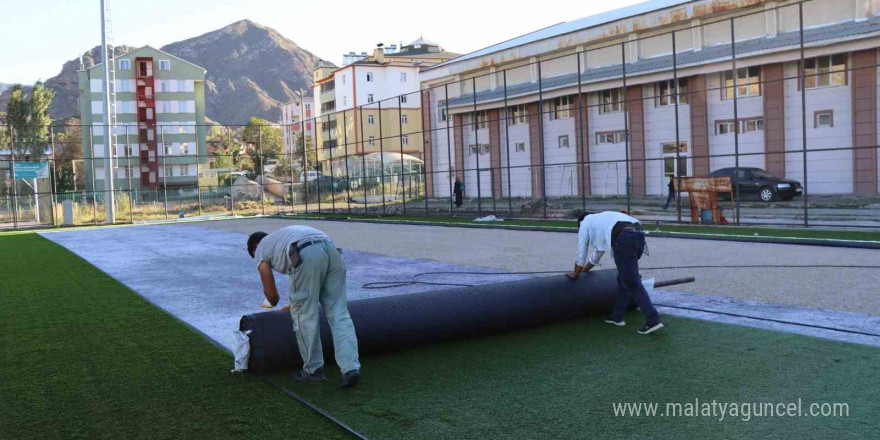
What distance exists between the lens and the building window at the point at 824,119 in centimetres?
2759

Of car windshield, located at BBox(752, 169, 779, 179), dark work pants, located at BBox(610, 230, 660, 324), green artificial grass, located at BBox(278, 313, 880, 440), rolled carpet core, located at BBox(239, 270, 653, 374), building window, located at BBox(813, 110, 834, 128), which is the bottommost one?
green artificial grass, located at BBox(278, 313, 880, 440)

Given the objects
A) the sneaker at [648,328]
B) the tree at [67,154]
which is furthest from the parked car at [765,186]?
the tree at [67,154]

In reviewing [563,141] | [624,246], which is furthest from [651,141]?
[624,246]

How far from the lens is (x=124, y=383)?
613cm

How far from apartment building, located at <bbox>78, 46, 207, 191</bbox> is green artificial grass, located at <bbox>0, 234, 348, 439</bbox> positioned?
6226cm

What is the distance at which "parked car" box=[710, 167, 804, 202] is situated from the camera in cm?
2641

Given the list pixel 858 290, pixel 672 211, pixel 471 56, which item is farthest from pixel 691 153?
pixel 858 290

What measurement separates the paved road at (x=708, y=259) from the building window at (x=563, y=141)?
60.8ft

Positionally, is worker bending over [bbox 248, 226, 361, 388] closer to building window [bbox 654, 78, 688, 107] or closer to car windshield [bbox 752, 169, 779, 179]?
car windshield [bbox 752, 169, 779, 179]

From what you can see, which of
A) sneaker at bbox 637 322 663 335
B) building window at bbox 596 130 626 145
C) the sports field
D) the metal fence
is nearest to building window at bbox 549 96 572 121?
the metal fence

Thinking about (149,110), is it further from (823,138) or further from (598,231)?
(598,231)

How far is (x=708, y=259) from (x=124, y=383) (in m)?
9.74

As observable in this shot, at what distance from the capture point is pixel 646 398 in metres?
5.31

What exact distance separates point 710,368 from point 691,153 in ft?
93.7
